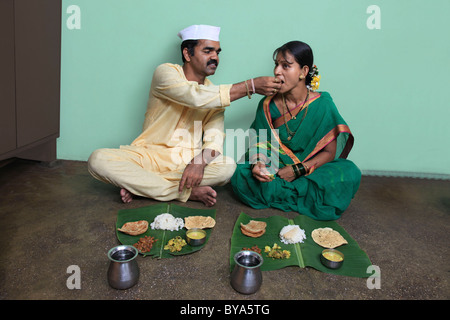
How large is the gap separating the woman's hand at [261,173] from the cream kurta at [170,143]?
296mm

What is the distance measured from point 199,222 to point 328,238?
99cm

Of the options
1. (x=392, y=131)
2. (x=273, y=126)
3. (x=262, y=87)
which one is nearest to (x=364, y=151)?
(x=392, y=131)

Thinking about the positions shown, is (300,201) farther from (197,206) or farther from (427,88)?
(427,88)

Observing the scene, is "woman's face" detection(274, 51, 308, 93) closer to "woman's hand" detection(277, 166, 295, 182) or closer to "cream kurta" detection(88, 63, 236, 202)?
"cream kurta" detection(88, 63, 236, 202)

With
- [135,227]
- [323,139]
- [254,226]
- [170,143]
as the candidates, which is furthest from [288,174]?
[135,227]

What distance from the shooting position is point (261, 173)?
3115mm

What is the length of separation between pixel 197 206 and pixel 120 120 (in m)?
1.62

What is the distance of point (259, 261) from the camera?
2.10 metres

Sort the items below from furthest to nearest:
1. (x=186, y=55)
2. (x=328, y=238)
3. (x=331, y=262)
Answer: (x=186, y=55)
(x=328, y=238)
(x=331, y=262)

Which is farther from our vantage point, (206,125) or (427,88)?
(427,88)

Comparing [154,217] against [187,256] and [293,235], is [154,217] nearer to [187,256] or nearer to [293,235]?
[187,256]

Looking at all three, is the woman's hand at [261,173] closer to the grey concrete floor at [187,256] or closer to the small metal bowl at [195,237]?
the grey concrete floor at [187,256]

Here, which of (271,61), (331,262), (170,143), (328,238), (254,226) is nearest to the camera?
(331,262)
